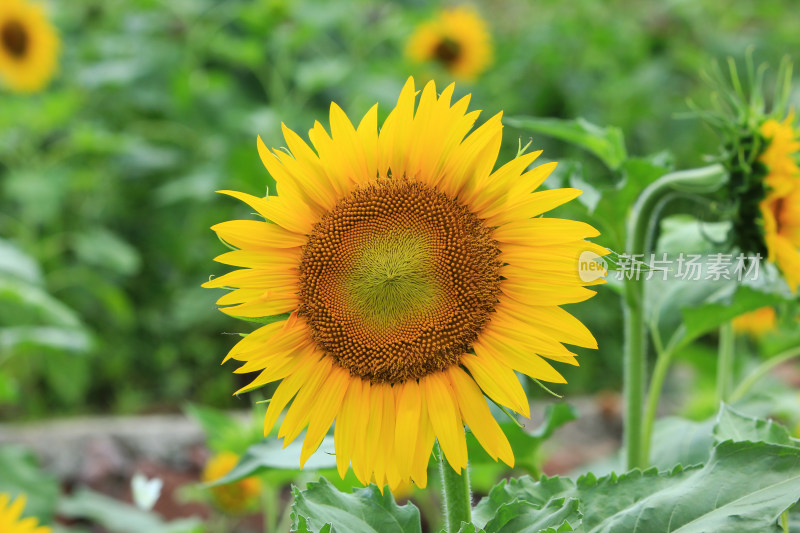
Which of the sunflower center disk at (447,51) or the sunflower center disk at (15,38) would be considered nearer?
the sunflower center disk at (15,38)

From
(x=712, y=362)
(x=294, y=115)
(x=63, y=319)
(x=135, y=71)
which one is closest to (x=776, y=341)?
(x=712, y=362)

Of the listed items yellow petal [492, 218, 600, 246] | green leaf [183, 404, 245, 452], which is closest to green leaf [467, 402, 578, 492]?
yellow petal [492, 218, 600, 246]

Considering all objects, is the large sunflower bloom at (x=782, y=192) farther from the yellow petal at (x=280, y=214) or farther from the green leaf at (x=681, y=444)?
the yellow petal at (x=280, y=214)

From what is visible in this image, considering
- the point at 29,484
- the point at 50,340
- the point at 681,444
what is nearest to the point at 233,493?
the point at 29,484

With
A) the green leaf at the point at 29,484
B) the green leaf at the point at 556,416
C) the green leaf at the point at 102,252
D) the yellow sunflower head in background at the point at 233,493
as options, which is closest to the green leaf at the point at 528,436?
the green leaf at the point at 556,416

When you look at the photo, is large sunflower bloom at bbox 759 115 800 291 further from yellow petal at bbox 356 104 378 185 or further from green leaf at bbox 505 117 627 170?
yellow petal at bbox 356 104 378 185

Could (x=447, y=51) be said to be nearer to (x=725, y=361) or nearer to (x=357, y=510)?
(x=725, y=361)

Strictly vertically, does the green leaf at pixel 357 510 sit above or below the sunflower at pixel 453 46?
below
